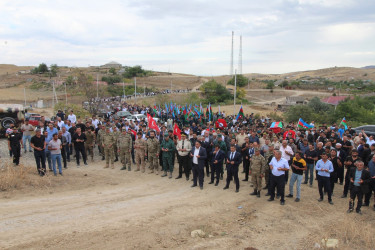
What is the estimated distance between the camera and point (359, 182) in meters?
8.16

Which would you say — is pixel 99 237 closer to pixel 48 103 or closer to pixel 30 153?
pixel 30 153

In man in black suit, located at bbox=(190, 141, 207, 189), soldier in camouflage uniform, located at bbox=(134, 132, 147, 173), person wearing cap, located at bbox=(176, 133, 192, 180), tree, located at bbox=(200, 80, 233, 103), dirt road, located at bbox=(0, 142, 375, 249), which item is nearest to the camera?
dirt road, located at bbox=(0, 142, 375, 249)

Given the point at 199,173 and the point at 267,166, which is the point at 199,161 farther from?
the point at 267,166

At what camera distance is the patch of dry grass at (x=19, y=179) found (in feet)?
29.7

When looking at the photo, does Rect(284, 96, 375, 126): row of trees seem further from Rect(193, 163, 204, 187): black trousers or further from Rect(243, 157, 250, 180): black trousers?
Rect(193, 163, 204, 187): black trousers

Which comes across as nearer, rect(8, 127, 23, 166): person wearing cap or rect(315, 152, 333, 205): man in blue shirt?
rect(315, 152, 333, 205): man in blue shirt

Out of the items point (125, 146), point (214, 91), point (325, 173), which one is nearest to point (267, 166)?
point (325, 173)

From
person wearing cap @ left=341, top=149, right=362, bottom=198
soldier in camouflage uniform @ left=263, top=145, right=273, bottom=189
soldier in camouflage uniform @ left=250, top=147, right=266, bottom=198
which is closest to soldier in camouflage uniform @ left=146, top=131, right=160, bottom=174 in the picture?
soldier in camouflage uniform @ left=250, top=147, right=266, bottom=198

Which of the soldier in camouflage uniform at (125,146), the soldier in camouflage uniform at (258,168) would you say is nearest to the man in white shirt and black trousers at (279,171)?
the soldier in camouflage uniform at (258,168)

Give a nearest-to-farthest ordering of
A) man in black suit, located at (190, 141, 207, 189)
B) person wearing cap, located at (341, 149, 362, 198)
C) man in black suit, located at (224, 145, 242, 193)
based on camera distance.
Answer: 1. person wearing cap, located at (341, 149, 362, 198)
2. man in black suit, located at (224, 145, 242, 193)
3. man in black suit, located at (190, 141, 207, 189)

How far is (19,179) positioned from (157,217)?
4942 millimetres

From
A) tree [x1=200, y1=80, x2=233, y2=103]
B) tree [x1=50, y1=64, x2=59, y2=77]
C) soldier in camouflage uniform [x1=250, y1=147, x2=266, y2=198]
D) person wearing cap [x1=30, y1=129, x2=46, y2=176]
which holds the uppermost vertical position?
tree [x1=50, y1=64, x2=59, y2=77]

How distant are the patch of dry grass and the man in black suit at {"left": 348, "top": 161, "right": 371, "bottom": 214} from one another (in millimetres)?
9221

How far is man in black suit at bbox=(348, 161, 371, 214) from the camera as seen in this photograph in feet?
26.6
